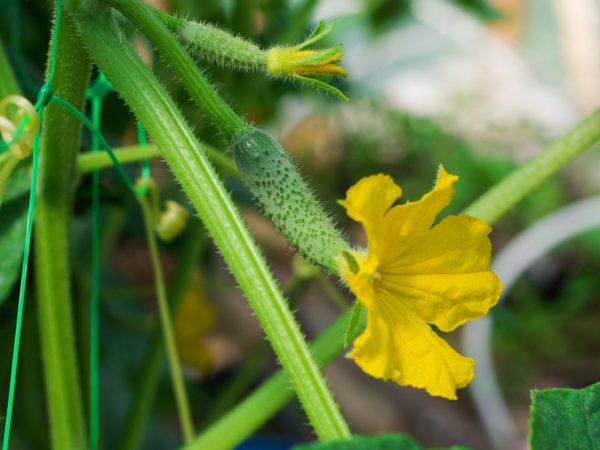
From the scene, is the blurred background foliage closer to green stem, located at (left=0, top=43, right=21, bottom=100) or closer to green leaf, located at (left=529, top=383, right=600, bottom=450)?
green stem, located at (left=0, top=43, right=21, bottom=100)

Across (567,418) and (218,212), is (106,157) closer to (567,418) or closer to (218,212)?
(218,212)

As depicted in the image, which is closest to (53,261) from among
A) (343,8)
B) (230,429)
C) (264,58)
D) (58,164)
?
(58,164)

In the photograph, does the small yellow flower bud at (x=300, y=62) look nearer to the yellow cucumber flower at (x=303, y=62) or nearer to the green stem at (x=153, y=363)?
the yellow cucumber flower at (x=303, y=62)

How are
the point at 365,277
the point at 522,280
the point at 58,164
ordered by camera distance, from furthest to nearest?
the point at 522,280
the point at 58,164
the point at 365,277

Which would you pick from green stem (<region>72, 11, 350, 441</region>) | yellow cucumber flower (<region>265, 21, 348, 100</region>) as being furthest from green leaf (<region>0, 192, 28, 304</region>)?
yellow cucumber flower (<region>265, 21, 348, 100</region>)

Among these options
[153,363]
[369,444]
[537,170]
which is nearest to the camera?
[369,444]

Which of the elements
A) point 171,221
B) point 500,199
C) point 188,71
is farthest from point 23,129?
point 500,199

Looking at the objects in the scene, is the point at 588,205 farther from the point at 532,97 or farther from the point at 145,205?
the point at 145,205
